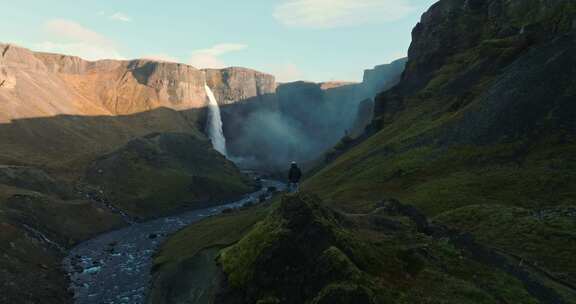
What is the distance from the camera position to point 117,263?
64.6m

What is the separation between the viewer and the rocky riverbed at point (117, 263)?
2015 inches

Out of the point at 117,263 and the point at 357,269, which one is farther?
the point at 117,263

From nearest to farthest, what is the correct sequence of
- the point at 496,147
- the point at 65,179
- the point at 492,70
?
the point at 496,147 → the point at 492,70 → the point at 65,179

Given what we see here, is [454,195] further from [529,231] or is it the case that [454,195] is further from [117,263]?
[117,263]

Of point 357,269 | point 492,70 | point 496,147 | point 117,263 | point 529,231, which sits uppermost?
point 492,70

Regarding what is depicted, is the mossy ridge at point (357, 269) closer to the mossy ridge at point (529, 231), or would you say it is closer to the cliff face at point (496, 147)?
the cliff face at point (496, 147)

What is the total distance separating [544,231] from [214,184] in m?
114

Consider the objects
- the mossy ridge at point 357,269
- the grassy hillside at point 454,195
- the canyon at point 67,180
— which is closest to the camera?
the mossy ridge at point 357,269

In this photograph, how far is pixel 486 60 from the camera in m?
80.0

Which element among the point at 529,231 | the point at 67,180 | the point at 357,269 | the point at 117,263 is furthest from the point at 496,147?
the point at 67,180

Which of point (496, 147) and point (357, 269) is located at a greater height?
point (496, 147)

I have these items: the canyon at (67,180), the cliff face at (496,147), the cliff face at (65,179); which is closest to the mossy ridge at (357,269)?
the cliff face at (496,147)

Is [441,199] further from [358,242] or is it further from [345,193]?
[358,242]

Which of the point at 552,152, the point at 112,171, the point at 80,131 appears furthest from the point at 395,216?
the point at 80,131
